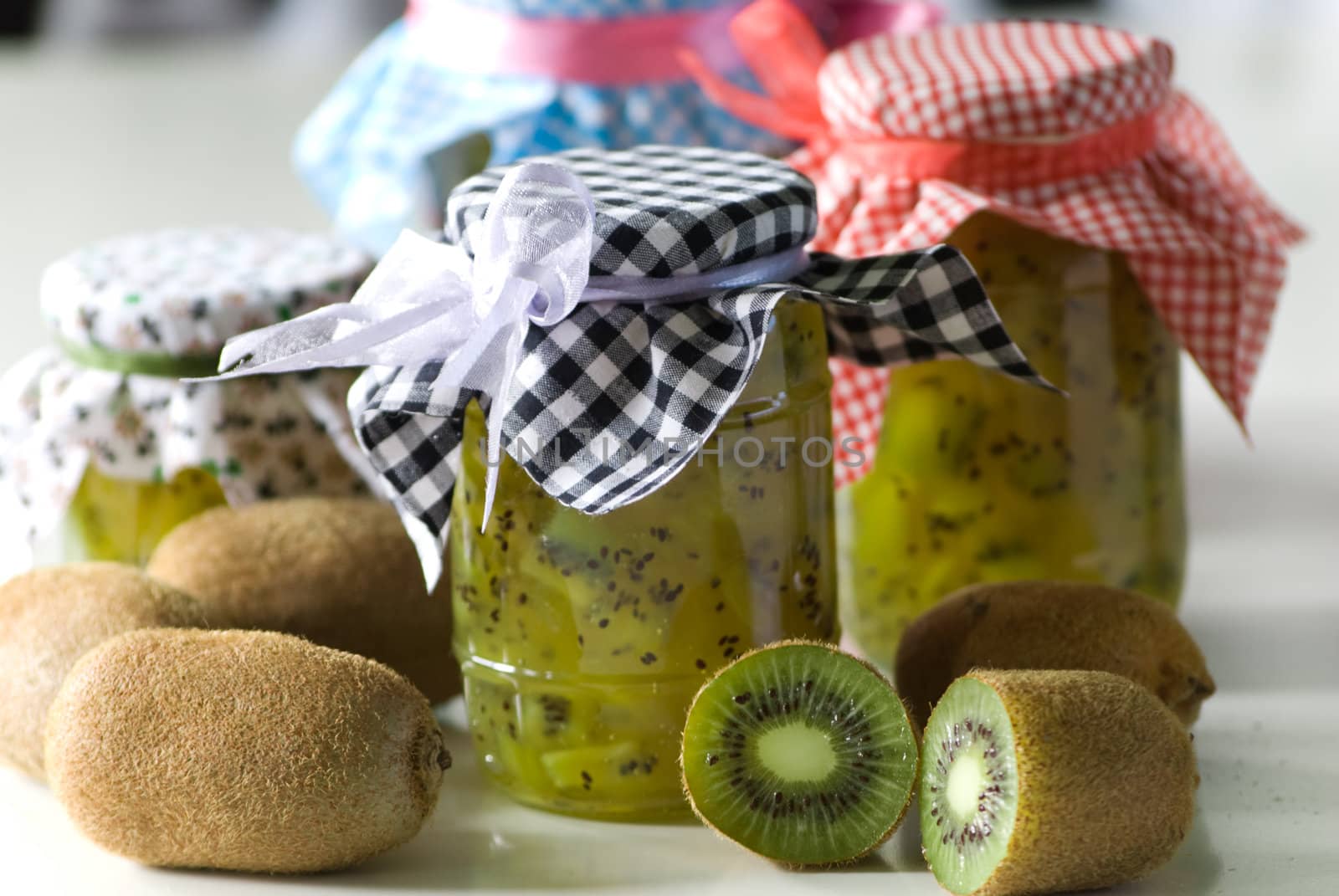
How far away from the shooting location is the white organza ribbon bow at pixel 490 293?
0.61 m

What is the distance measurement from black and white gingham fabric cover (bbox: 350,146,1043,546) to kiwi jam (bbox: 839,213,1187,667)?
0.34 ft

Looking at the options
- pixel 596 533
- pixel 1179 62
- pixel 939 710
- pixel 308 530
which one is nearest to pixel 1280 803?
pixel 939 710

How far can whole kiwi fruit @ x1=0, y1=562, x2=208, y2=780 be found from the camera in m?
0.67

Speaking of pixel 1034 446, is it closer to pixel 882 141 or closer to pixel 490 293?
pixel 882 141

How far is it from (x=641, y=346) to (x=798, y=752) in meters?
0.15

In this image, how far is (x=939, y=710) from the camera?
0.61m

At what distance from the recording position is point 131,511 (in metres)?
0.81

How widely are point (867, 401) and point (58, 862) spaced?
14.8 inches

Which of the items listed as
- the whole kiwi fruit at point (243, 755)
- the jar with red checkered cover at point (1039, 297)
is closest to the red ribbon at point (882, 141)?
the jar with red checkered cover at point (1039, 297)

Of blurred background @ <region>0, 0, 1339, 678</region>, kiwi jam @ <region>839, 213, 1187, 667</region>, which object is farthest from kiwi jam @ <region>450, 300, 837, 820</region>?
blurred background @ <region>0, 0, 1339, 678</region>

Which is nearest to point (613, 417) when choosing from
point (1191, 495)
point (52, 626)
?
point (52, 626)

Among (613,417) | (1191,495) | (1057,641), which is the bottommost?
(1191,495)

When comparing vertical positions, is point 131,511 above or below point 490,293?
below

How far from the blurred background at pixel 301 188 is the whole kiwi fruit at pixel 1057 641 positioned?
0.13 metres
